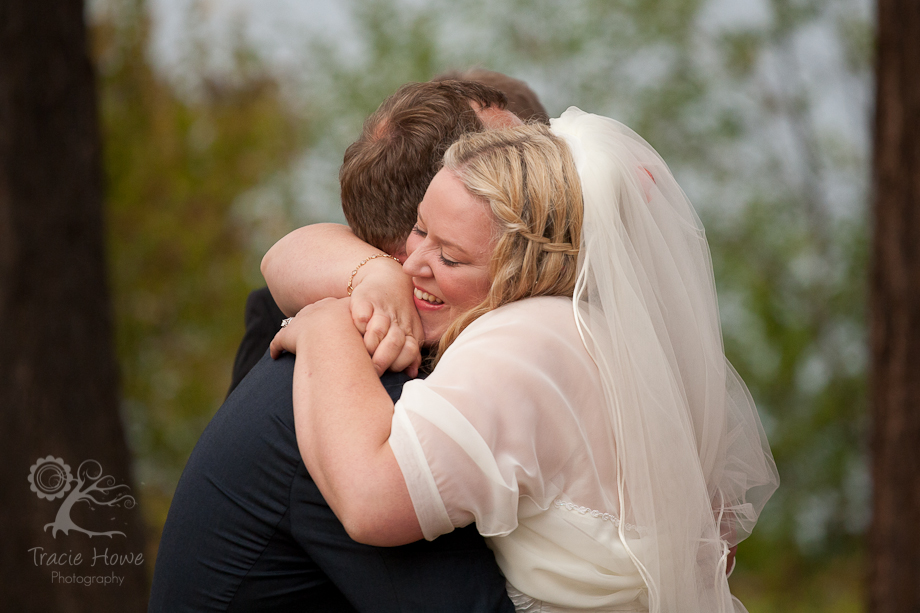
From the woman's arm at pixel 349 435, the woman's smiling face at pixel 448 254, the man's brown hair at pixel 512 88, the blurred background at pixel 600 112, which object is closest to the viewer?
the woman's arm at pixel 349 435

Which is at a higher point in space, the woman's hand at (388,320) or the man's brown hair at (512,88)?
the man's brown hair at (512,88)

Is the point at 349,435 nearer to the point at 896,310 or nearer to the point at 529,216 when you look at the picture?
the point at 529,216

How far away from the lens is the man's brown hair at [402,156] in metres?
2.00

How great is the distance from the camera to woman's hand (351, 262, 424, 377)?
161cm

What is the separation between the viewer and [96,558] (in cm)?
396

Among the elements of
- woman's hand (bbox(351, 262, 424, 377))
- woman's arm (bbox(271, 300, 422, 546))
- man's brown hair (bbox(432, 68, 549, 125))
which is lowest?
woman's arm (bbox(271, 300, 422, 546))

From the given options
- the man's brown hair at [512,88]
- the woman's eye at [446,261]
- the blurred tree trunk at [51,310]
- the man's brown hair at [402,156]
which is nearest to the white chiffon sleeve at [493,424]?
the woman's eye at [446,261]

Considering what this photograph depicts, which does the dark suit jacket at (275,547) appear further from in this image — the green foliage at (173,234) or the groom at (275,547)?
the green foliage at (173,234)

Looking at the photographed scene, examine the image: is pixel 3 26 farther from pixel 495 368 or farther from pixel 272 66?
pixel 495 368

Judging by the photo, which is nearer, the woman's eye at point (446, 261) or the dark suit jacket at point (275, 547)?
the dark suit jacket at point (275, 547)

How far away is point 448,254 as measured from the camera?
1.70 meters

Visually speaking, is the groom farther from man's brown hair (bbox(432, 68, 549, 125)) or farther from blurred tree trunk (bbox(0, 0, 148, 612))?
blurred tree trunk (bbox(0, 0, 148, 612))

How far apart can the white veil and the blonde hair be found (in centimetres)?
4

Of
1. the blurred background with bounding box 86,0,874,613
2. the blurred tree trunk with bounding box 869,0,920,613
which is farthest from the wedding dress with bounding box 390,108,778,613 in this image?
the blurred background with bounding box 86,0,874,613
